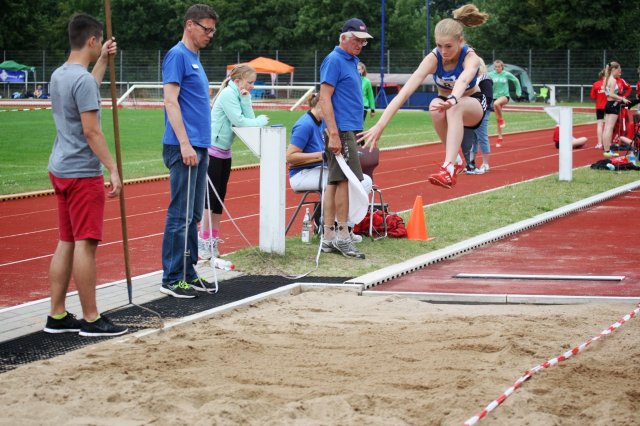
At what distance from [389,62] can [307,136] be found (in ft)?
158

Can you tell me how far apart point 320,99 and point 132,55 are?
52358 millimetres

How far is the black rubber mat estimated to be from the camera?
6254 mm

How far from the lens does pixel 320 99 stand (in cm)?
966

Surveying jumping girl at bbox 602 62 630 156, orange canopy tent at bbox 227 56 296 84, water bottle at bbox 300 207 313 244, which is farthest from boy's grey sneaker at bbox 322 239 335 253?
orange canopy tent at bbox 227 56 296 84

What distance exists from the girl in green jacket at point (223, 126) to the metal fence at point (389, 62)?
45.0 meters

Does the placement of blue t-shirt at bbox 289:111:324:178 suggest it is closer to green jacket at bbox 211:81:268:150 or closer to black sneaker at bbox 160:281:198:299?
green jacket at bbox 211:81:268:150

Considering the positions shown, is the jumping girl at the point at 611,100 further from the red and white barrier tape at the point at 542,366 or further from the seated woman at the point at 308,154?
the red and white barrier tape at the point at 542,366

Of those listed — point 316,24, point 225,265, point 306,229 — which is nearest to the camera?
point 225,265

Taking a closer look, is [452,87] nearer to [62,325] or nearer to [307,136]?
[307,136]

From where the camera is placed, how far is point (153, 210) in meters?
13.6

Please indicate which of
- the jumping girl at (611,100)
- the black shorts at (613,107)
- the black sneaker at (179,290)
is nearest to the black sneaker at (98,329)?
the black sneaker at (179,290)

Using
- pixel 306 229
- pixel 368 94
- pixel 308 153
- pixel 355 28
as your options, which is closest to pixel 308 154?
pixel 308 153

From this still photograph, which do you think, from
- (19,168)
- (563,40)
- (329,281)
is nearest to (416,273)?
(329,281)

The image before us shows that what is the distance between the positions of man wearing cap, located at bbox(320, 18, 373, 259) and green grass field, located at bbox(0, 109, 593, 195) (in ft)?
22.9
